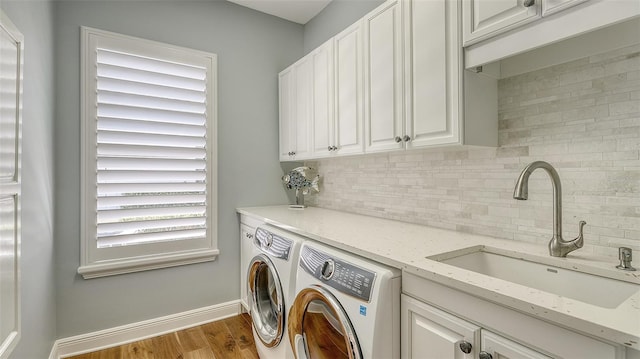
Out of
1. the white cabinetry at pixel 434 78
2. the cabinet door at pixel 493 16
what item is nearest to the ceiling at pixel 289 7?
the white cabinetry at pixel 434 78

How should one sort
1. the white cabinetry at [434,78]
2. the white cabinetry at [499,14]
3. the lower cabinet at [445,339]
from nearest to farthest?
the lower cabinet at [445,339] → the white cabinetry at [499,14] → the white cabinetry at [434,78]

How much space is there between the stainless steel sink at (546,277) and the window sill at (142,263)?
1965mm

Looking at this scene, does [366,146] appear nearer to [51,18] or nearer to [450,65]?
[450,65]

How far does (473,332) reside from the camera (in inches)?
33.7

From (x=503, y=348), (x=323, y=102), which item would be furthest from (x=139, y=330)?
(x=503, y=348)

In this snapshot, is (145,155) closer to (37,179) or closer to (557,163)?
(37,179)

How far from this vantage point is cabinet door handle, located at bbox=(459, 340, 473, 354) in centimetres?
86

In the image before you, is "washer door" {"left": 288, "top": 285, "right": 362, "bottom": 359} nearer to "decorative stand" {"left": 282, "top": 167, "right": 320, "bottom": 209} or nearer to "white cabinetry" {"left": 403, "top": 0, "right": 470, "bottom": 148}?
"white cabinetry" {"left": 403, "top": 0, "right": 470, "bottom": 148}

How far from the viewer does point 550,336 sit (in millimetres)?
710

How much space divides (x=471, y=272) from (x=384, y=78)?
1.14m

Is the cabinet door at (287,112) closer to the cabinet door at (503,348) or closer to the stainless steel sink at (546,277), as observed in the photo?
the stainless steel sink at (546,277)

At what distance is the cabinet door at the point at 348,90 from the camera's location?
1.88 metres

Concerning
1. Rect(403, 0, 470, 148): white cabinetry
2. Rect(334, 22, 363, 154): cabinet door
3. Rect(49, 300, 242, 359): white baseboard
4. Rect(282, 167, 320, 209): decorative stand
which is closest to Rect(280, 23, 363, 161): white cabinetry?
Rect(334, 22, 363, 154): cabinet door

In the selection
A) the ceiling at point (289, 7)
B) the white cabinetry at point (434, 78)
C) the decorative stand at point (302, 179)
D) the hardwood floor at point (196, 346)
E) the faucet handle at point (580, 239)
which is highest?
the ceiling at point (289, 7)
